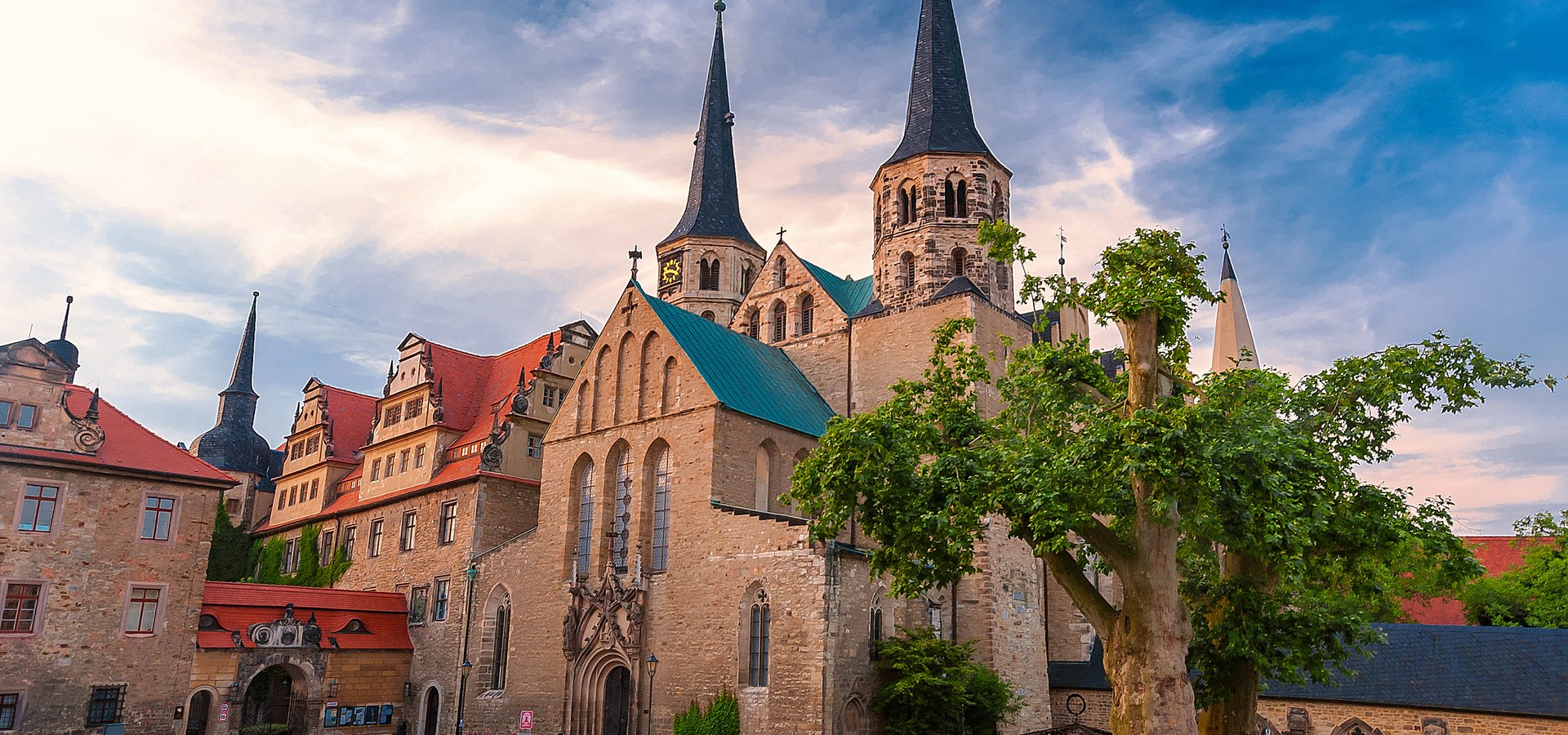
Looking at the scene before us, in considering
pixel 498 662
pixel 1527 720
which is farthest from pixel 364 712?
pixel 1527 720

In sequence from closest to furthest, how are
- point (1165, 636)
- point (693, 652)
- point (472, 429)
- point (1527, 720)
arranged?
1. point (1165, 636)
2. point (1527, 720)
3. point (693, 652)
4. point (472, 429)

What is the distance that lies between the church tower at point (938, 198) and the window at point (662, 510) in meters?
9.04

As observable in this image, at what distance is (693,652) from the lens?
84.2 feet

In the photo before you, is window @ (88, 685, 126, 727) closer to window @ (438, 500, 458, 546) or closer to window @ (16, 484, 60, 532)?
window @ (16, 484, 60, 532)

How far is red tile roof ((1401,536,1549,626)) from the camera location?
43.7 meters

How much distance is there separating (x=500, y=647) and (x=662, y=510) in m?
7.34

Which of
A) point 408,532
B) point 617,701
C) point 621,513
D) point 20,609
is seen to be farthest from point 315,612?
point 617,701

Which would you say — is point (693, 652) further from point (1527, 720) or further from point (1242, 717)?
point (1527, 720)

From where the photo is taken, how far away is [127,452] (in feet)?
93.2

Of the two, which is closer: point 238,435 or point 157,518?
point 157,518

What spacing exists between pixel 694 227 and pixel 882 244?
1402cm

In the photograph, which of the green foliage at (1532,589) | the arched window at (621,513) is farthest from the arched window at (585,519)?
the green foliage at (1532,589)

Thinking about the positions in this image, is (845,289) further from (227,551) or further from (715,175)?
(227,551)

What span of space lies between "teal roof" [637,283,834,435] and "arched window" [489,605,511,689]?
9.49 metres
